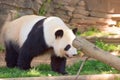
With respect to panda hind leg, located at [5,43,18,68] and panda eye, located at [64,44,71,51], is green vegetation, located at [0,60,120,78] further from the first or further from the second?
panda eye, located at [64,44,71,51]

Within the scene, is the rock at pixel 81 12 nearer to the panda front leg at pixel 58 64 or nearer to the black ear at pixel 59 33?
the panda front leg at pixel 58 64

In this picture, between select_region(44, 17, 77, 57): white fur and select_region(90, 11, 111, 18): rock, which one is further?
select_region(90, 11, 111, 18): rock

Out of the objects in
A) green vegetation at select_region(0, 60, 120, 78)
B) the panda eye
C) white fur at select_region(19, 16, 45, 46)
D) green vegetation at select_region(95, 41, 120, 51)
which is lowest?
green vegetation at select_region(95, 41, 120, 51)

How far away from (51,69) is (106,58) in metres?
3.40

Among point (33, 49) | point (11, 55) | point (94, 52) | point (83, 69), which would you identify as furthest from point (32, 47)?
point (94, 52)

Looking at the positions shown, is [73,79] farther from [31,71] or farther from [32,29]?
[32,29]

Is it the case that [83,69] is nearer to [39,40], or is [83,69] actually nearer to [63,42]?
[63,42]

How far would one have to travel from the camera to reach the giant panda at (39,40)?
802 centimetres

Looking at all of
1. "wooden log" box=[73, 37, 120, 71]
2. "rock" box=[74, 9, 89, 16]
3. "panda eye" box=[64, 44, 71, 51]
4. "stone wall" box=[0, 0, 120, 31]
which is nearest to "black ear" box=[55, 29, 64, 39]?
"panda eye" box=[64, 44, 71, 51]

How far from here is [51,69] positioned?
8.65 meters

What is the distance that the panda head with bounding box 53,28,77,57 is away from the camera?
26.0 ft

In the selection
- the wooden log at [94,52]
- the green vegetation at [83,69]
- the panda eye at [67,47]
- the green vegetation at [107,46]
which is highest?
the wooden log at [94,52]

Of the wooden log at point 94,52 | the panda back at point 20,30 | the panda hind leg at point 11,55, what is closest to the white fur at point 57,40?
the panda back at point 20,30

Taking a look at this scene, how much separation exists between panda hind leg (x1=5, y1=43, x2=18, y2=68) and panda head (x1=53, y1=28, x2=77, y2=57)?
3.76ft
